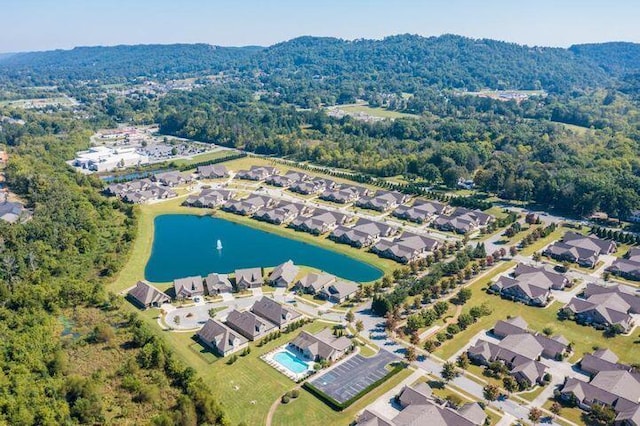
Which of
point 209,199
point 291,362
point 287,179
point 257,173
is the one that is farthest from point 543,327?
point 257,173

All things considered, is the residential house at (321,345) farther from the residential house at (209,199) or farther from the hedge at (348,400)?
the residential house at (209,199)

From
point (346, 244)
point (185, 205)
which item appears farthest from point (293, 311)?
point (185, 205)

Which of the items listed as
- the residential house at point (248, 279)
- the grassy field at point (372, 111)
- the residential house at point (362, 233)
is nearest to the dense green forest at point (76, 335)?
the residential house at point (248, 279)

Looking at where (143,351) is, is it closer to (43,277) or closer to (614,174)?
(43,277)

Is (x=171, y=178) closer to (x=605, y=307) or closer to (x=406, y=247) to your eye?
(x=406, y=247)

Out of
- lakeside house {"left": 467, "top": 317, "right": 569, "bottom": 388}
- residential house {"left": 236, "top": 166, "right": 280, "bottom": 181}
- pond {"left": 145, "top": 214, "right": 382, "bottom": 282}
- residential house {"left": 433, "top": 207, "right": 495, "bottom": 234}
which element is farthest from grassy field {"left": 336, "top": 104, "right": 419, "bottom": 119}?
lakeside house {"left": 467, "top": 317, "right": 569, "bottom": 388}

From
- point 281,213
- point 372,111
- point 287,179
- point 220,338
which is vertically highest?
point 372,111
